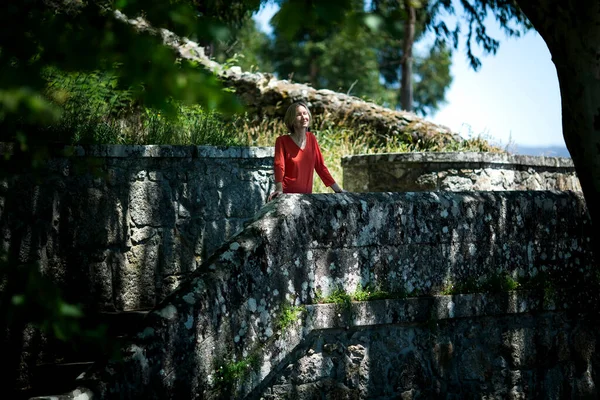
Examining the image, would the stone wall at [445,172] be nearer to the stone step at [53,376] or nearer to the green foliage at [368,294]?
the green foliage at [368,294]

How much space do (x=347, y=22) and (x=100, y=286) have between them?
4.97 meters

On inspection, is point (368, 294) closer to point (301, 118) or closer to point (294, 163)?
point (294, 163)

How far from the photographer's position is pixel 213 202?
Result: 24.7ft

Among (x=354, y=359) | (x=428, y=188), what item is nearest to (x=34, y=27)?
(x=354, y=359)

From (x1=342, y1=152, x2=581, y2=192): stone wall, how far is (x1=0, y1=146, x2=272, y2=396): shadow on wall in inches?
112

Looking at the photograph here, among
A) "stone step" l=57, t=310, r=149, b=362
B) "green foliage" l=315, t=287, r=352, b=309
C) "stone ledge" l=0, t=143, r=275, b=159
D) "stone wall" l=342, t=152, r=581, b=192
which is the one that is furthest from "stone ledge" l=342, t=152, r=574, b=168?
"green foliage" l=315, t=287, r=352, b=309

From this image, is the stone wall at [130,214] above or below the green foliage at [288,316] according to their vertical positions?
above

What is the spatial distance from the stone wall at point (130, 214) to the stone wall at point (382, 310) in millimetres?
2159

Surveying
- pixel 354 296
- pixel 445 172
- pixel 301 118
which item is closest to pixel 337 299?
pixel 354 296

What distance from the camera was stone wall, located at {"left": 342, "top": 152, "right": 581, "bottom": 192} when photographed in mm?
10031

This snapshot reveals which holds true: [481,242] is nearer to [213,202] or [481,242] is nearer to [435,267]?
[435,267]

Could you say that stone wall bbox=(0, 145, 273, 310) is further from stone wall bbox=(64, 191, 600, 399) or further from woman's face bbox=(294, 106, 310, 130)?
stone wall bbox=(64, 191, 600, 399)

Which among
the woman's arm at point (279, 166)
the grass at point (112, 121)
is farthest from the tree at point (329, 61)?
the woman's arm at point (279, 166)

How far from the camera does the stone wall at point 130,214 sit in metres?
6.68
